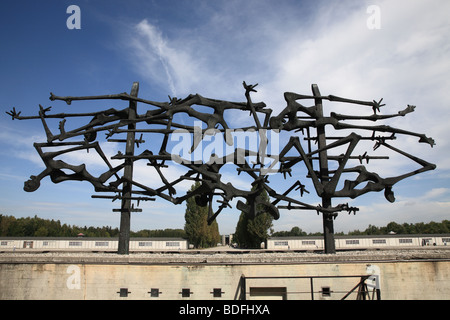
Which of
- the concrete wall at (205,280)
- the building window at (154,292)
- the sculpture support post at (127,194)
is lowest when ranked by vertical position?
the building window at (154,292)

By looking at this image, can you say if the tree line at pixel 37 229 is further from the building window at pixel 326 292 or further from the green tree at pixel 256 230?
the building window at pixel 326 292

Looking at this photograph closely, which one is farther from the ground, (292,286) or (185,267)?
(185,267)

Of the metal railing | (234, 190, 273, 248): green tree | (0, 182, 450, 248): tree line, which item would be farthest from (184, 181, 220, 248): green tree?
the metal railing

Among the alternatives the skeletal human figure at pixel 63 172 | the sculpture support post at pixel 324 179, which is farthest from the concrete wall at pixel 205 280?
the skeletal human figure at pixel 63 172

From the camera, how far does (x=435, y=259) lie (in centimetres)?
1066

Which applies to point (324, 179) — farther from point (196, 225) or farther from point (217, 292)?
point (196, 225)

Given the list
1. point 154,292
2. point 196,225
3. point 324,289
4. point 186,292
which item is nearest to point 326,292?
point 324,289

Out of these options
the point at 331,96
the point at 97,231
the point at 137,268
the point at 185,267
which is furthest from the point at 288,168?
the point at 97,231

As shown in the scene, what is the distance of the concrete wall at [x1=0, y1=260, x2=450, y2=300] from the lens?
1018cm

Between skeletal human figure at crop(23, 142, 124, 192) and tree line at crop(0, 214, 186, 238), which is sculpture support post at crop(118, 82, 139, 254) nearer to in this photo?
skeletal human figure at crop(23, 142, 124, 192)

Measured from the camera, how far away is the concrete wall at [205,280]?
10180mm
